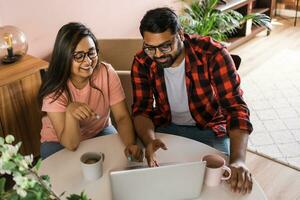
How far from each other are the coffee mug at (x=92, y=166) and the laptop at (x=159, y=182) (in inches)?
6.8

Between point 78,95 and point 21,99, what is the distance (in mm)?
552

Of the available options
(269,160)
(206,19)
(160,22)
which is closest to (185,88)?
(160,22)

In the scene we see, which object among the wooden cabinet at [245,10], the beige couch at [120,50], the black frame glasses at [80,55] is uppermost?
the black frame glasses at [80,55]

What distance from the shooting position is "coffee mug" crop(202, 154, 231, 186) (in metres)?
1.06

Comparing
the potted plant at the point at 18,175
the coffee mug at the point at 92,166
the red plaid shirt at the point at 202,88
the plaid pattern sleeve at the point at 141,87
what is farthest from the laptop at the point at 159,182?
the plaid pattern sleeve at the point at 141,87

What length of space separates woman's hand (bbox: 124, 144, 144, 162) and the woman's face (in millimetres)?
408

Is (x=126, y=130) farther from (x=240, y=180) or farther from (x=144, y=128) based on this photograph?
(x=240, y=180)

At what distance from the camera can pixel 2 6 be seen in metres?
2.01

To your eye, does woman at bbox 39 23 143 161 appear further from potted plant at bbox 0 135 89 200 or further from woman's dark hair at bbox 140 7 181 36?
potted plant at bbox 0 135 89 200

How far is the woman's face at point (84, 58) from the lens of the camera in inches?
56.4

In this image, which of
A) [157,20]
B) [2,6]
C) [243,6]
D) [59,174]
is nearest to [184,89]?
[157,20]

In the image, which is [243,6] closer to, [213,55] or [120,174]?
[213,55]

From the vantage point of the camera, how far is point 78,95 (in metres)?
1.53

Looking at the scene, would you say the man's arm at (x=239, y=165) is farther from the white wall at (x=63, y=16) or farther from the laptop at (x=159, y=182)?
the white wall at (x=63, y=16)
